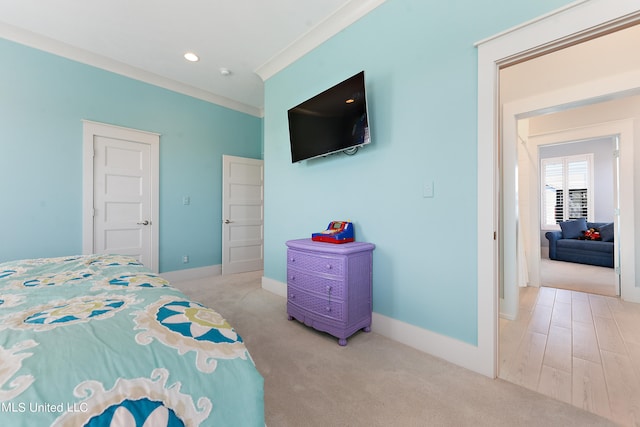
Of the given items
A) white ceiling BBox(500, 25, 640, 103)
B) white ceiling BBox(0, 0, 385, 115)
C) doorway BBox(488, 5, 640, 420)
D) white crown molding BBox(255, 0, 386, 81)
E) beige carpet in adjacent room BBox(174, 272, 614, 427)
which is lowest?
beige carpet in adjacent room BBox(174, 272, 614, 427)

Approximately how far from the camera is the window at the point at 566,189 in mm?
5809

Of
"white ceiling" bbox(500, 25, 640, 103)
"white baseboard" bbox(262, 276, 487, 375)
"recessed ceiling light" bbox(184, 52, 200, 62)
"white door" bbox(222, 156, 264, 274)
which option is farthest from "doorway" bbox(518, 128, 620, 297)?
"recessed ceiling light" bbox(184, 52, 200, 62)

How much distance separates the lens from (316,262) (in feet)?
7.23

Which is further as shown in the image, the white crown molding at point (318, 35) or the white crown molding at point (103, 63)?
the white crown molding at point (103, 63)

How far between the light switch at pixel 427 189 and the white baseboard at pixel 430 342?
1020 mm

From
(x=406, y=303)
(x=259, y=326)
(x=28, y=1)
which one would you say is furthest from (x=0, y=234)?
(x=406, y=303)

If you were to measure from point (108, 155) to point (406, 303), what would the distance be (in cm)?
390

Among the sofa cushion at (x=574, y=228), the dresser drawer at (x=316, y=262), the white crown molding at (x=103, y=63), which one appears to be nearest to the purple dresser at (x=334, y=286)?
the dresser drawer at (x=316, y=262)

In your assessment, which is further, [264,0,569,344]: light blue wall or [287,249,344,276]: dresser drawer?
[287,249,344,276]: dresser drawer

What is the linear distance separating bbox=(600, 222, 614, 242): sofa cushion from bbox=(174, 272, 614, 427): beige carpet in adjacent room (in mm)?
5361

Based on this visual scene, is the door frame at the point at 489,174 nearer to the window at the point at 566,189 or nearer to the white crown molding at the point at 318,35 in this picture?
the white crown molding at the point at 318,35

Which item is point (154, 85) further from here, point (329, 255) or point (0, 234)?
point (329, 255)

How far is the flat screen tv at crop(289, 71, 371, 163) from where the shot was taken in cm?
218

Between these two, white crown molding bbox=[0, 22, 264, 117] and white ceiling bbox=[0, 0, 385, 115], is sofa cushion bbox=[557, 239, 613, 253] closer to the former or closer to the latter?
white ceiling bbox=[0, 0, 385, 115]
